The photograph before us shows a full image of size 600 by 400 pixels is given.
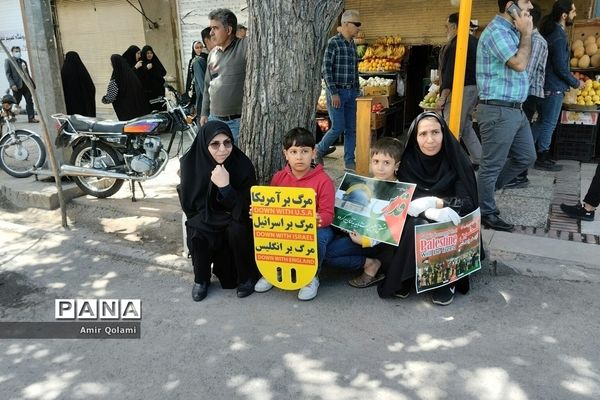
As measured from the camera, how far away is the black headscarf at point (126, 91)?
7.00 m

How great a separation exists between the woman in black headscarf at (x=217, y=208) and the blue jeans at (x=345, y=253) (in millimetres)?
578

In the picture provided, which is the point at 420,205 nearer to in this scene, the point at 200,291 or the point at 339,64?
the point at 200,291

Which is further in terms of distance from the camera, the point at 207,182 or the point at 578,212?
the point at 578,212

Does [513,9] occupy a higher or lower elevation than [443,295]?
higher

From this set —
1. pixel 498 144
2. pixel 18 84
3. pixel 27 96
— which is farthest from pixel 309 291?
pixel 27 96

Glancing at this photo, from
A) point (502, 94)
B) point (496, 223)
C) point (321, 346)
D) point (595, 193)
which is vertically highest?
point (502, 94)

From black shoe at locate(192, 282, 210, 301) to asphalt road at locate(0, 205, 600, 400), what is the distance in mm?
54

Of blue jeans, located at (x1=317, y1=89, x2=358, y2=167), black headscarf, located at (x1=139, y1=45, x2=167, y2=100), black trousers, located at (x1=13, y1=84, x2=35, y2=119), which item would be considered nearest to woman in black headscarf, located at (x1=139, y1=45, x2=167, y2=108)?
black headscarf, located at (x1=139, y1=45, x2=167, y2=100)

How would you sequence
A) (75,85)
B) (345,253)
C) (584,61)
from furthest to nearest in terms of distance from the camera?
(75,85), (584,61), (345,253)

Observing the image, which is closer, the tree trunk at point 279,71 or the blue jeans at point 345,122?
the tree trunk at point 279,71

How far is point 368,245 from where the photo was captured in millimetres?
3486

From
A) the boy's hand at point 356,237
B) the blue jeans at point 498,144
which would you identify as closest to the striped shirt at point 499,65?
the blue jeans at point 498,144

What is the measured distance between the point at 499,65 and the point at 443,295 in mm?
1975

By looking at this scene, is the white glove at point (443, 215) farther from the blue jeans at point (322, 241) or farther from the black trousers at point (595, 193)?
the black trousers at point (595, 193)
